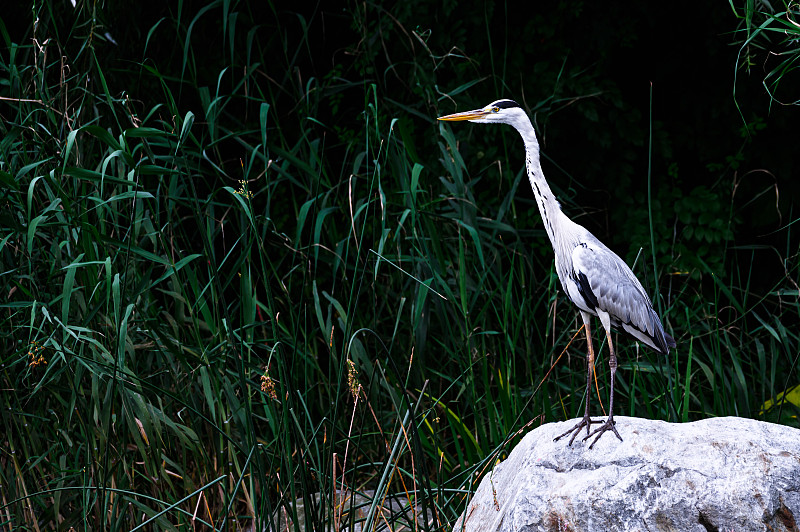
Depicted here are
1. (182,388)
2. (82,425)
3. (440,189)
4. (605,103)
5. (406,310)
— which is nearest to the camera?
(82,425)

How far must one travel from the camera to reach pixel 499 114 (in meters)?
2.66

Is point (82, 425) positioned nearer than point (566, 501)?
No

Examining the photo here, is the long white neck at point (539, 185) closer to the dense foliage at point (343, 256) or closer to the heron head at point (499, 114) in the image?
the heron head at point (499, 114)

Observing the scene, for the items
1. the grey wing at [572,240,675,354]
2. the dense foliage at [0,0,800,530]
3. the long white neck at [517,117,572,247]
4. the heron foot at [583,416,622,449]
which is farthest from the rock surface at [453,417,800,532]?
the long white neck at [517,117,572,247]

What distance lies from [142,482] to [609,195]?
275 cm

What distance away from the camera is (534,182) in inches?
103

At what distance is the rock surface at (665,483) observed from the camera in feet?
6.55

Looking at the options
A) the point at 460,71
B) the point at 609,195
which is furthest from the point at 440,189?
the point at 609,195

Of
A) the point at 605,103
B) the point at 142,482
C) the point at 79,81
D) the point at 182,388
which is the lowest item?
the point at 142,482

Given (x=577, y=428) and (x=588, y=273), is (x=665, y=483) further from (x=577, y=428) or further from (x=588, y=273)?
(x=588, y=273)

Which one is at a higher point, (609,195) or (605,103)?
(605,103)

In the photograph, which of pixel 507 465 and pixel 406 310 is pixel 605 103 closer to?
pixel 406 310

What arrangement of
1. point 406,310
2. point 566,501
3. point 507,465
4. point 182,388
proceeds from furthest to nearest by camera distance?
point 406,310 → point 182,388 → point 507,465 → point 566,501

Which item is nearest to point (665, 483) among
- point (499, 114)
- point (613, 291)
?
point (613, 291)
